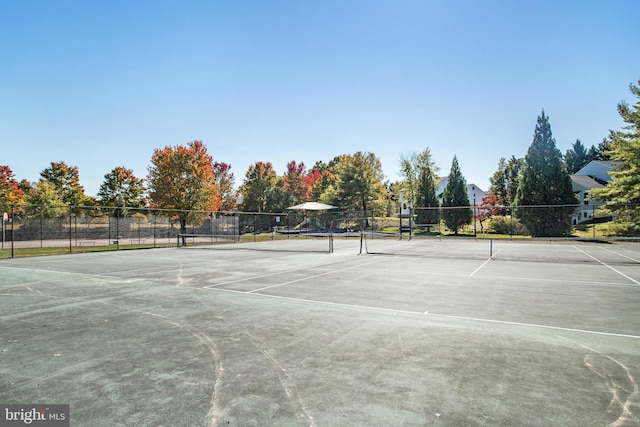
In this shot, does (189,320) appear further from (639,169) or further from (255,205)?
(255,205)

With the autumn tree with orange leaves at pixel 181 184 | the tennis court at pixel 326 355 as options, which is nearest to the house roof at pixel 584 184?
the autumn tree with orange leaves at pixel 181 184

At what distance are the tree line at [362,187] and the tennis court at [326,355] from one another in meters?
17.3

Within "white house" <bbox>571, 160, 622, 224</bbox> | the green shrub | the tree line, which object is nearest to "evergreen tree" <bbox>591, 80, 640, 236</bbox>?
the tree line

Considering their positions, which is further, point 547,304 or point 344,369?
point 547,304

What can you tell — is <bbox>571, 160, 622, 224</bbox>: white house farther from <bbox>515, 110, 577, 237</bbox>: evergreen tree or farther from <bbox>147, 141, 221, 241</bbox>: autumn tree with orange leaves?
<bbox>147, 141, 221, 241</bbox>: autumn tree with orange leaves

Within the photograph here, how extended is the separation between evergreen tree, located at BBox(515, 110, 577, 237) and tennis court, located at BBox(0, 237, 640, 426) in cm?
2508

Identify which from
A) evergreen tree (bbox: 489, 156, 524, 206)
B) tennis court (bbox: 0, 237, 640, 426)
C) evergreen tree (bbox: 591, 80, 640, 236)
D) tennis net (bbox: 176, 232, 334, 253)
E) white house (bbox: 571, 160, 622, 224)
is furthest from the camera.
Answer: evergreen tree (bbox: 489, 156, 524, 206)

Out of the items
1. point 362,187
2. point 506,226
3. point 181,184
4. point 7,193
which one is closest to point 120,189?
point 7,193

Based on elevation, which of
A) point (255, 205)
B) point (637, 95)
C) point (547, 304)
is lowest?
point (547, 304)

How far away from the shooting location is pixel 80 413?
282 cm

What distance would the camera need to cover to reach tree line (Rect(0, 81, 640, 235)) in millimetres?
29656

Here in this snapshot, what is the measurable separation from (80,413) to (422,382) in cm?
298

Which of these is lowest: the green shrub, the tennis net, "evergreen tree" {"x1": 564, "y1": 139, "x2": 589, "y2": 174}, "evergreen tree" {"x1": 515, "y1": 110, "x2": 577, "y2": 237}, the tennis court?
the tennis net

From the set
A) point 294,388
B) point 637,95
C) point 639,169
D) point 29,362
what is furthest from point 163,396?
point 637,95
